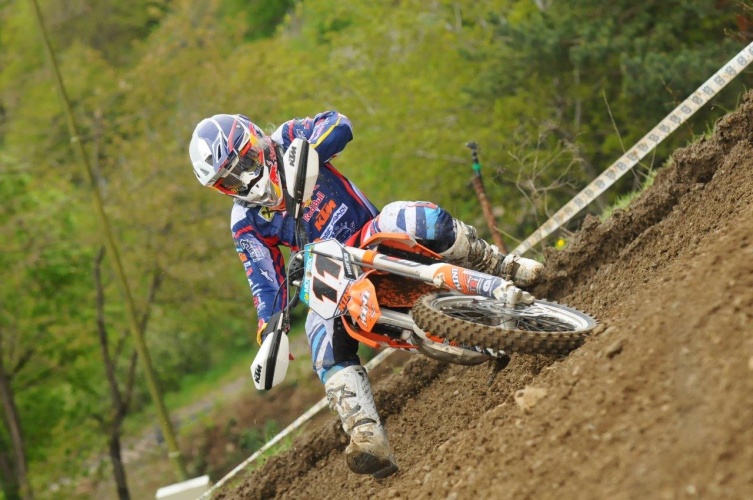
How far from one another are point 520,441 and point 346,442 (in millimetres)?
3631

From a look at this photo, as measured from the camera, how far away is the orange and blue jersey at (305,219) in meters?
6.29

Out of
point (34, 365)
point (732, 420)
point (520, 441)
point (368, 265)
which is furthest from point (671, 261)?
point (34, 365)

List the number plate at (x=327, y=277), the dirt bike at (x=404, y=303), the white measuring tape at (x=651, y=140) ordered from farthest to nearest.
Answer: the white measuring tape at (x=651, y=140)
the number plate at (x=327, y=277)
the dirt bike at (x=404, y=303)

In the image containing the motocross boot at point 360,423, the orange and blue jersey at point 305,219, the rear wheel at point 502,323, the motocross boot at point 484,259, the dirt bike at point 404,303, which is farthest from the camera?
the orange and blue jersey at point 305,219

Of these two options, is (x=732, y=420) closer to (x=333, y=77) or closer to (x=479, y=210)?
(x=479, y=210)

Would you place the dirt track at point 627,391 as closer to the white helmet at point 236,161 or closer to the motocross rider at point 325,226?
the motocross rider at point 325,226

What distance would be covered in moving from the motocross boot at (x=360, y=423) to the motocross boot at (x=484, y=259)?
3.11 ft

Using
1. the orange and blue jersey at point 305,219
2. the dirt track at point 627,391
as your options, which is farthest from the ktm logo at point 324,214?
the dirt track at point 627,391

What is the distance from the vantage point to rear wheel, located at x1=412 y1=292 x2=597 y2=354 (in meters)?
5.04

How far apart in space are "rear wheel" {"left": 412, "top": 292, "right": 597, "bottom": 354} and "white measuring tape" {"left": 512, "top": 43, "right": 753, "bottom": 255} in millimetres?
3150

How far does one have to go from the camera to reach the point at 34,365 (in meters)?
23.5

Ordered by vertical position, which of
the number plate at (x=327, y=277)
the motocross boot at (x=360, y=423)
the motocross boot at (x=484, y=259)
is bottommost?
the motocross boot at (x=360, y=423)

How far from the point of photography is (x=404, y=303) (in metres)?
5.91

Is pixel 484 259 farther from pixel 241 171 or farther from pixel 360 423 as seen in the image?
pixel 241 171
